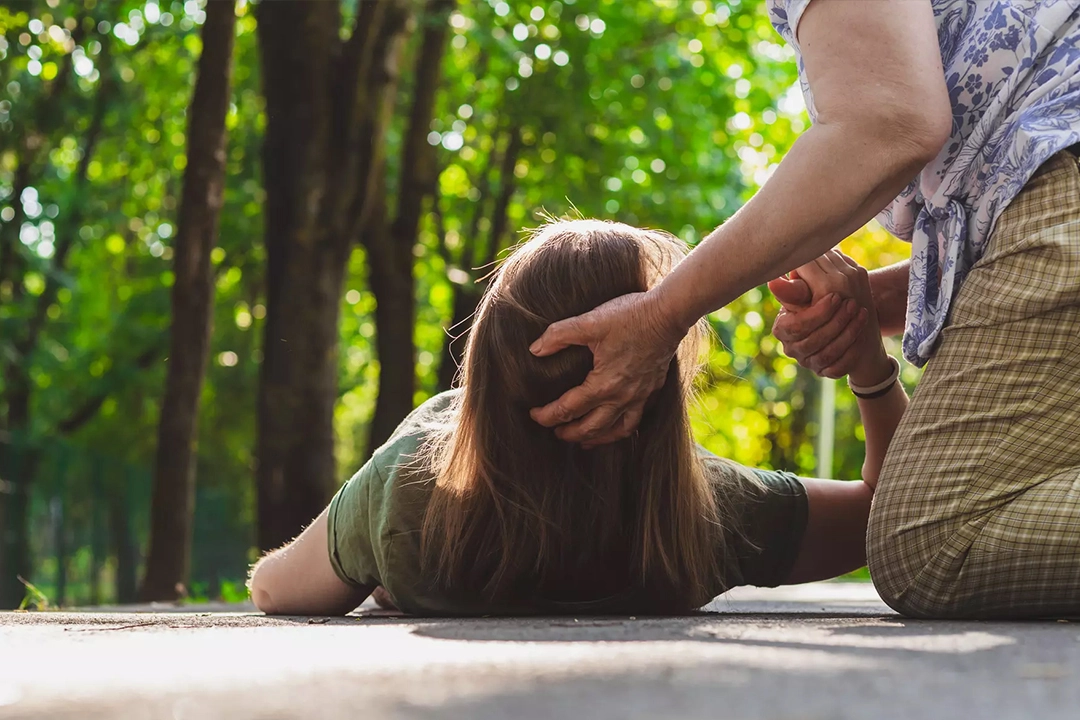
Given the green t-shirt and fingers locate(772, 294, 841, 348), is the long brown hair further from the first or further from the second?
fingers locate(772, 294, 841, 348)

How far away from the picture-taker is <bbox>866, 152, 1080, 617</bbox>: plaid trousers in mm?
2869

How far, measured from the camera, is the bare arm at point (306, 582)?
363 cm

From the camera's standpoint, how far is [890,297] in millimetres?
4031

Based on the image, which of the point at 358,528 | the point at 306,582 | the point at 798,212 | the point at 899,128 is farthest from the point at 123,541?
the point at 899,128

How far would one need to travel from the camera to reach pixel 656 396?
3225mm

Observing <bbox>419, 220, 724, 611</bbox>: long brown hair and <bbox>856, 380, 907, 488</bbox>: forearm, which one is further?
<bbox>856, 380, 907, 488</bbox>: forearm

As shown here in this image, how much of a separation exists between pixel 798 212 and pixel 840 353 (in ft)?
3.61

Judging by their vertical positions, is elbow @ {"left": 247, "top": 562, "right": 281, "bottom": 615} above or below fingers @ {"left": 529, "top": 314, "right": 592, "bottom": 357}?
below

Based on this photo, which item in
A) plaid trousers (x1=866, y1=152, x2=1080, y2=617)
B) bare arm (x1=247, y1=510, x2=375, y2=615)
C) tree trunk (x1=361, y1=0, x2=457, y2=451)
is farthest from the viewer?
tree trunk (x1=361, y1=0, x2=457, y2=451)

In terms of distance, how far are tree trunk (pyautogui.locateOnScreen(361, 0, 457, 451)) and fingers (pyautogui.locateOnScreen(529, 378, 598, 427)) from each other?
9.18 metres

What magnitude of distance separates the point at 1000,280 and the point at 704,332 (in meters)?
0.80

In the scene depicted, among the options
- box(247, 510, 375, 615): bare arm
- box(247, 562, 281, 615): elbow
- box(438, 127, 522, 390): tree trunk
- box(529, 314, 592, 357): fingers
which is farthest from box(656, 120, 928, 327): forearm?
box(438, 127, 522, 390): tree trunk

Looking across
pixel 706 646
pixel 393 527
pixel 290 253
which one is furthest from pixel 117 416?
pixel 706 646

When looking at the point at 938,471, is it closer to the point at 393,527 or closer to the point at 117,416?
the point at 393,527
